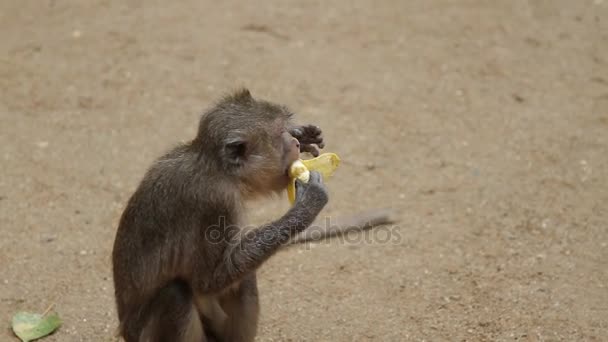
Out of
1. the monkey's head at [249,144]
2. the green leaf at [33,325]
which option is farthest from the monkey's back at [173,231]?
the green leaf at [33,325]

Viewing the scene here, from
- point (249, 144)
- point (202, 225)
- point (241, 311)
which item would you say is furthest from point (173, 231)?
point (241, 311)

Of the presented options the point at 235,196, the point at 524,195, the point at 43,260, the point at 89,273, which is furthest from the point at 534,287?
the point at 43,260

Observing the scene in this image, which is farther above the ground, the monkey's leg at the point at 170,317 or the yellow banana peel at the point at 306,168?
the yellow banana peel at the point at 306,168

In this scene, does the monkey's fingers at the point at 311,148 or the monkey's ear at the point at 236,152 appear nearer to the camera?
the monkey's ear at the point at 236,152

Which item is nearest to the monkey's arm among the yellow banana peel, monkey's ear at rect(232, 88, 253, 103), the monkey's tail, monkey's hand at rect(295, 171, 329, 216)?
monkey's hand at rect(295, 171, 329, 216)

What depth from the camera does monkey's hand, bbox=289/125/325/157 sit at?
4.49 metres

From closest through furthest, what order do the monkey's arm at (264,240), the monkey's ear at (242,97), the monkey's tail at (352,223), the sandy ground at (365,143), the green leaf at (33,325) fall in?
the monkey's arm at (264,240) < the monkey's ear at (242,97) < the green leaf at (33,325) < the sandy ground at (365,143) < the monkey's tail at (352,223)

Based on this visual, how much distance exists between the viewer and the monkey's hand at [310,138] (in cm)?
449

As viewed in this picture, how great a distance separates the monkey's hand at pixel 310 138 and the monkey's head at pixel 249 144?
0.51 ft

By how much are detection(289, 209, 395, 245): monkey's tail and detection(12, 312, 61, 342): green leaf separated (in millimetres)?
1806

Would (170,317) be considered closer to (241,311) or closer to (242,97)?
(241,311)

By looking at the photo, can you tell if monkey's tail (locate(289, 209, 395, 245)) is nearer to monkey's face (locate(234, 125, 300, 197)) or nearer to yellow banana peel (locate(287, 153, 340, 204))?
yellow banana peel (locate(287, 153, 340, 204))

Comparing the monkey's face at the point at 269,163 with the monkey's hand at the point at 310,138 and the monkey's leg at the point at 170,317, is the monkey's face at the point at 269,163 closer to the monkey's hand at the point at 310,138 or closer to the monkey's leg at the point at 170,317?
the monkey's hand at the point at 310,138

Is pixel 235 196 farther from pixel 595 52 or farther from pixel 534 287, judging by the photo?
pixel 595 52
